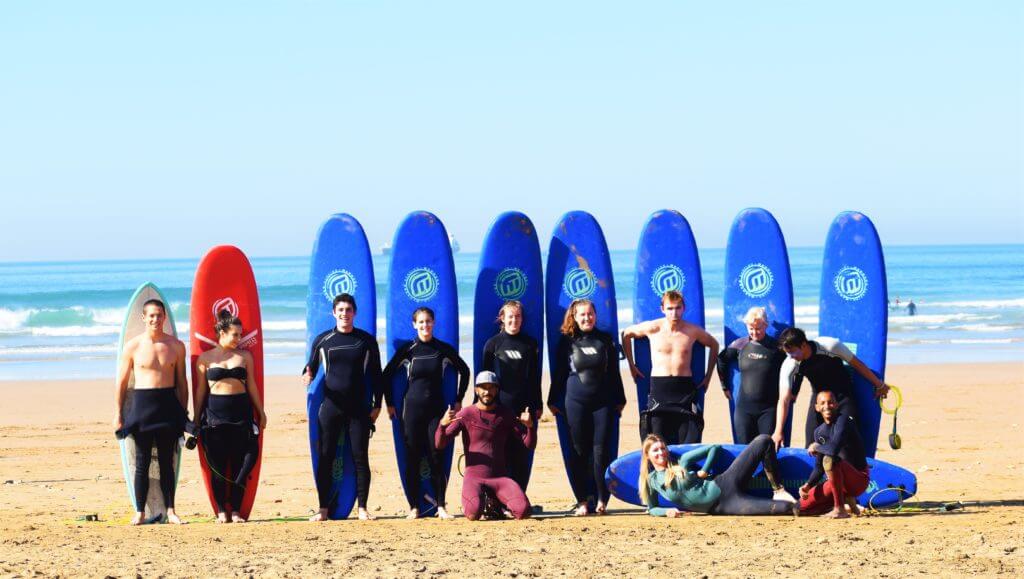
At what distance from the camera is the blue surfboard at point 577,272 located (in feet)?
24.2

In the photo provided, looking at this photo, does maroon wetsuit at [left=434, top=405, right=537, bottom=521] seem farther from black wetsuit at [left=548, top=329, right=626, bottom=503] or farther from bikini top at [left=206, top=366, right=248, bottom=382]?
bikini top at [left=206, top=366, right=248, bottom=382]

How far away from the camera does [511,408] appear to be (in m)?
6.73

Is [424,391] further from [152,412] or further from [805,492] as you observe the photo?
[805,492]

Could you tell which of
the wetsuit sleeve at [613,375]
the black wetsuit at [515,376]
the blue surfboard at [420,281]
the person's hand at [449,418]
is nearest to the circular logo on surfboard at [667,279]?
the wetsuit sleeve at [613,375]

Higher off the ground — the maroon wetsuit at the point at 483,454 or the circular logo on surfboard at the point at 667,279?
the circular logo on surfboard at the point at 667,279

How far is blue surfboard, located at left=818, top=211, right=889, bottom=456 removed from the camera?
23.8 ft

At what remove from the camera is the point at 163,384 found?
660 centimetres

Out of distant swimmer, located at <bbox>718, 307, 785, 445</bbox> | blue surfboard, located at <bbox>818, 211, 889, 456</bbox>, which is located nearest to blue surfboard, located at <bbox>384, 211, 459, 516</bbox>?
distant swimmer, located at <bbox>718, 307, 785, 445</bbox>

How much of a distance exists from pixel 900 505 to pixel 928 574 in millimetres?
1593

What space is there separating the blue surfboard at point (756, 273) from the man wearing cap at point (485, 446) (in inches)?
59.3

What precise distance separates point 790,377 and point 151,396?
3.40m

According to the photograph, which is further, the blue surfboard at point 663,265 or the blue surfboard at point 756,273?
the blue surfboard at point 663,265

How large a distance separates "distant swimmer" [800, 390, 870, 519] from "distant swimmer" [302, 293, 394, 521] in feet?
7.55

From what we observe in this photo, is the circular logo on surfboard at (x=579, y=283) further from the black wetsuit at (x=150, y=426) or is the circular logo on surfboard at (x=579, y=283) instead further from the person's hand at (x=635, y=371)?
the black wetsuit at (x=150, y=426)
